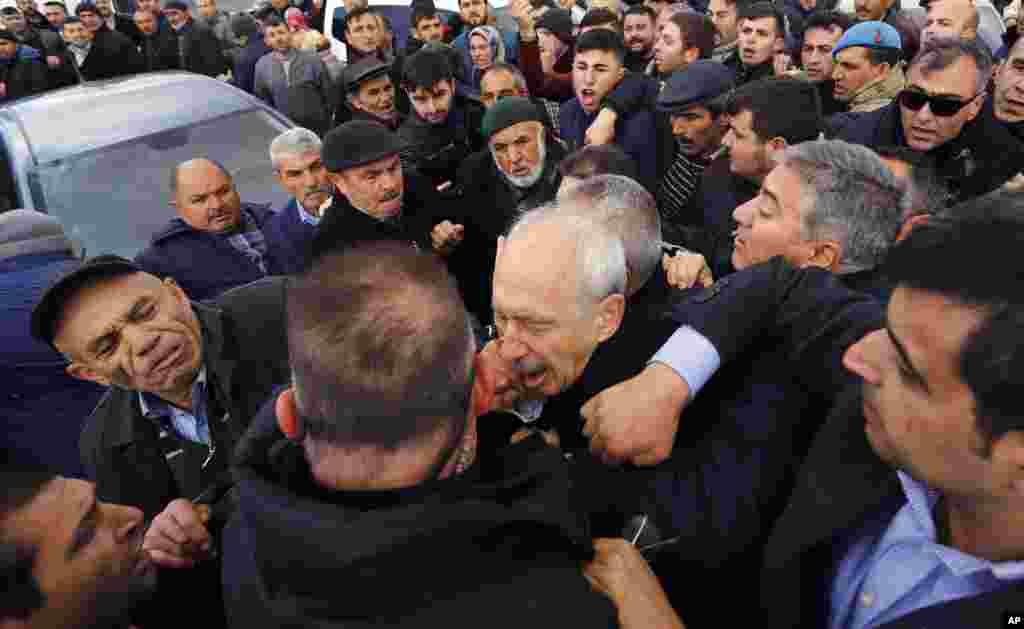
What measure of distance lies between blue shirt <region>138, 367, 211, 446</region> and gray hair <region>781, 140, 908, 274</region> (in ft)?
6.10

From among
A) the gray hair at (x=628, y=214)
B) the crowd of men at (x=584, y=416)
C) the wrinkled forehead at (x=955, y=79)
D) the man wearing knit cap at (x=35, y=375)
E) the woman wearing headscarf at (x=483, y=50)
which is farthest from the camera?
the woman wearing headscarf at (x=483, y=50)

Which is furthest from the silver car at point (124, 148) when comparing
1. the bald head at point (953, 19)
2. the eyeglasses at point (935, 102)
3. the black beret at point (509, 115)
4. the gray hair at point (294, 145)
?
the bald head at point (953, 19)

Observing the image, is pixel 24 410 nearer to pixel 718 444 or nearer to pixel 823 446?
pixel 718 444

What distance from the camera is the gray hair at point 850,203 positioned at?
1.83 meters

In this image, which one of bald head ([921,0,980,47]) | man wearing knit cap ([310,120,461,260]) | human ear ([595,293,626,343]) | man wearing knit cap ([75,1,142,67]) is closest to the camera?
human ear ([595,293,626,343])

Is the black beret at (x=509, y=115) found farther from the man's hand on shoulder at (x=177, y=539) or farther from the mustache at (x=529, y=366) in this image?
the man's hand on shoulder at (x=177, y=539)

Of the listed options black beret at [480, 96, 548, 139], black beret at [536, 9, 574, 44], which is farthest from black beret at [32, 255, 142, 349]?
black beret at [536, 9, 574, 44]

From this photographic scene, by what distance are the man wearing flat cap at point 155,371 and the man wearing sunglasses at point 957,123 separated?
2912 mm

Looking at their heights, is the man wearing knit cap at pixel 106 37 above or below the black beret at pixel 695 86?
below

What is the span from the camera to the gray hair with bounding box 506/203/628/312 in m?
1.71

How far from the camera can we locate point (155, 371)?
2023mm

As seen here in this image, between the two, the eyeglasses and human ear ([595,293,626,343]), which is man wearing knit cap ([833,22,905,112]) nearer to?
the eyeglasses

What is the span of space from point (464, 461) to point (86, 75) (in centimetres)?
961

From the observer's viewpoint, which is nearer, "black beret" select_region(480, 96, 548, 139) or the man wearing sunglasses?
the man wearing sunglasses
